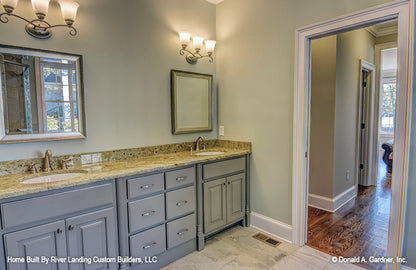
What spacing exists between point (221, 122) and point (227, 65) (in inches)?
28.7

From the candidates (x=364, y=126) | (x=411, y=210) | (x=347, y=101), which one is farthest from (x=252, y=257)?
(x=364, y=126)

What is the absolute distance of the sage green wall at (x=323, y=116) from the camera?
121 inches

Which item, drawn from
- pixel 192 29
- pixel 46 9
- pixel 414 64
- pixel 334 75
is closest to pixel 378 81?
pixel 334 75

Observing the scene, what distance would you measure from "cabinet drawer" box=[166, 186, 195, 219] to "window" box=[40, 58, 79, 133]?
101cm

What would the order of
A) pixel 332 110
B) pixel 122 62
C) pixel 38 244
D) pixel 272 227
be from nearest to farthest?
1. pixel 38 244
2. pixel 122 62
3. pixel 272 227
4. pixel 332 110

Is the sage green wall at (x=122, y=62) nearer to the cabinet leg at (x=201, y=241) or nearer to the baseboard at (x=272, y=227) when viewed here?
the cabinet leg at (x=201, y=241)

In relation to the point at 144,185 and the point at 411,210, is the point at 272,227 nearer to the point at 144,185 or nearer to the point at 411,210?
the point at 411,210

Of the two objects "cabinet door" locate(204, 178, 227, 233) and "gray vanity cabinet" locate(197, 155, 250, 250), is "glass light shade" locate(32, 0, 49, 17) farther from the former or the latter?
"cabinet door" locate(204, 178, 227, 233)

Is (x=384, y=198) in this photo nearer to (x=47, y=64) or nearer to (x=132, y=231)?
(x=132, y=231)

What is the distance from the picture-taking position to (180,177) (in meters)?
2.11

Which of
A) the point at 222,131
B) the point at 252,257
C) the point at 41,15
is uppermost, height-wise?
the point at 41,15

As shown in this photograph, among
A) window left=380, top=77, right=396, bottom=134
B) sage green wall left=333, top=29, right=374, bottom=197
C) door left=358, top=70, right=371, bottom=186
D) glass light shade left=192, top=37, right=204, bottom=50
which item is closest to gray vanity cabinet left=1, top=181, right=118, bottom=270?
glass light shade left=192, top=37, right=204, bottom=50

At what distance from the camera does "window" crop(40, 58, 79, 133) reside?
1.86 m

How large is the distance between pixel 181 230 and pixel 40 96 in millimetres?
1622
